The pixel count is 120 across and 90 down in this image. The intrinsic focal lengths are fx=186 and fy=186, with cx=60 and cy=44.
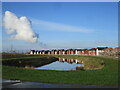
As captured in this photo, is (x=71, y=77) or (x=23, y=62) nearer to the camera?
Answer: (x=71, y=77)

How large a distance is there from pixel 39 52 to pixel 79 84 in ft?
264

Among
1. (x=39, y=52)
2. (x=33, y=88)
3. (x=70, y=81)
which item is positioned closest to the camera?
(x=33, y=88)

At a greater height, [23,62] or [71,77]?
[71,77]

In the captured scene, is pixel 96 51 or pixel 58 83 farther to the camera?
pixel 96 51

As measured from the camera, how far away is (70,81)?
1170cm

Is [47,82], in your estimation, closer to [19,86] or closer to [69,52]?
[19,86]

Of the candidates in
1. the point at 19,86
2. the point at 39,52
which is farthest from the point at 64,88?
the point at 39,52

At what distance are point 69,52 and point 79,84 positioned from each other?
3322 inches

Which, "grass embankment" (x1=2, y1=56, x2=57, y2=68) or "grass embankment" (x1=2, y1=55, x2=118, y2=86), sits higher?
"grass embankment" (x1=2, y1=55, x2=118, y2=86)

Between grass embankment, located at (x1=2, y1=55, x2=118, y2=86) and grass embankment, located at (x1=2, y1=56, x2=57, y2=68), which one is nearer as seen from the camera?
grass embankment, located at (x1=2, y1=55, x2=118, y2=86)

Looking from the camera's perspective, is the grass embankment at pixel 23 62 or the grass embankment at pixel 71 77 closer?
the grass embankment at pixel 71 77

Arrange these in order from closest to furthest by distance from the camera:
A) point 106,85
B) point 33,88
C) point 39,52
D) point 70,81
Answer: point 33,88 → point 106,85 → point 70,81 → point 39,52

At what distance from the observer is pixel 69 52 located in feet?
313

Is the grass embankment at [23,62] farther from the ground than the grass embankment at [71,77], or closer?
closer
